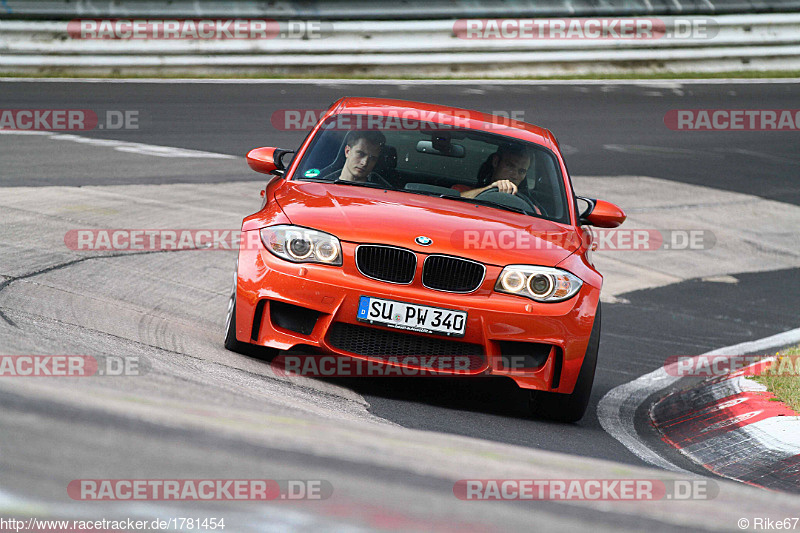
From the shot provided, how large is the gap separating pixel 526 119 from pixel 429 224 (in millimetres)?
11892

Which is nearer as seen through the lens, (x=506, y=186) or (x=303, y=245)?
(x=303, y=245)

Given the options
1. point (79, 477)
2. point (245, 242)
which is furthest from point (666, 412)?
point (79, 477)

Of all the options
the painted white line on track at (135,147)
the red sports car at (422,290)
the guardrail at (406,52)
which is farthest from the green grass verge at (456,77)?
the red sports car at (422,290)

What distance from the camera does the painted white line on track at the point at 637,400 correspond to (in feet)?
16.9

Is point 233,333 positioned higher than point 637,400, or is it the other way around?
point 233,333

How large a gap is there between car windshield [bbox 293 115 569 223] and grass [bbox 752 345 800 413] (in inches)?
60.1

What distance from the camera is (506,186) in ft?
20.8

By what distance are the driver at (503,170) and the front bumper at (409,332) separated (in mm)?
1297

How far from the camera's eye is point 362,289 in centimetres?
500

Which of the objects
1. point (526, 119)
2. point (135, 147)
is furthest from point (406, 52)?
point (135, 147)

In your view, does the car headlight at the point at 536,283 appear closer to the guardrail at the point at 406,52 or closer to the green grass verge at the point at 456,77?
the green grass verge at the point at 456,77

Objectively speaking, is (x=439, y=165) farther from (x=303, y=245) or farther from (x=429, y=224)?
(x=303, y=245)

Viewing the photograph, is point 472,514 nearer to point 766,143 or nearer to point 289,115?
point 289,115

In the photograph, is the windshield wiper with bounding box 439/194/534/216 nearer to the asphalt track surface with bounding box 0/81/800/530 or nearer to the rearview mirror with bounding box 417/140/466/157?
the rearview mirror with bounding box 417/140/466/157
